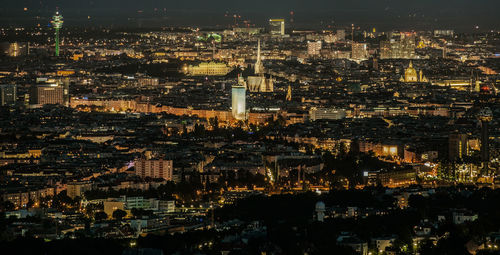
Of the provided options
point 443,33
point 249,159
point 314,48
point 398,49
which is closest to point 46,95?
point 249,159

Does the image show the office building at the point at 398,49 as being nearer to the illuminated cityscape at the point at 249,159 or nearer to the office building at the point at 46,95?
the illuminated cityscape at the point at 249,159

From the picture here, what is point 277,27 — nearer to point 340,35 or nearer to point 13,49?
point 340,35

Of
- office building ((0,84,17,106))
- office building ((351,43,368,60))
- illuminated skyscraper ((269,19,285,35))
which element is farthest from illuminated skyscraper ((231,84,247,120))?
illuminated skyscraper ((269,19,285,35))

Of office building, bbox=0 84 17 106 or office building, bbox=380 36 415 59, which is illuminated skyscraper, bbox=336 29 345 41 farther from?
office building, bbox=0 84 17 106

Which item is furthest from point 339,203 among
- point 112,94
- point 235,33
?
point 235,33

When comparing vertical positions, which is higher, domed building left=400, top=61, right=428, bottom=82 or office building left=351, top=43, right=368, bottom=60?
office building left=351, top=43, right=368, bottom=60

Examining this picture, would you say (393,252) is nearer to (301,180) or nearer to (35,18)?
(301,180)
